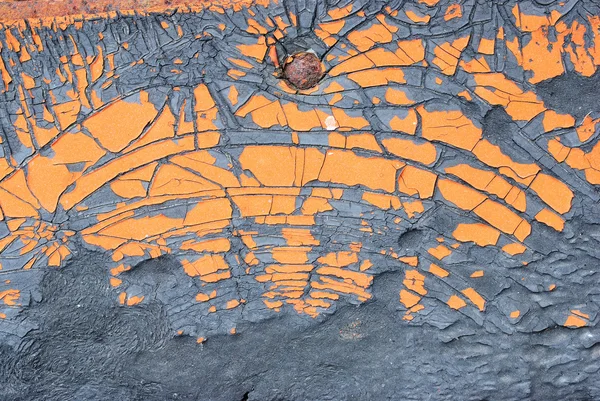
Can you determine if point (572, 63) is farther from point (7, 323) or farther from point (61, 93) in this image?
point (7, 323)

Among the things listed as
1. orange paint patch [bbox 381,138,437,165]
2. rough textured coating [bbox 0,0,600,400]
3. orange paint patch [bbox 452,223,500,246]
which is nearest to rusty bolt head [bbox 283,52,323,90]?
rough textured coating [bbox 0,0,600,400]

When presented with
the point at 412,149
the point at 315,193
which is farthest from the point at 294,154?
the point at 412,149

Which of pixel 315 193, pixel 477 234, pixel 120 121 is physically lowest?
pixel 477 234

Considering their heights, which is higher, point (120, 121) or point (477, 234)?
point (120, 121)

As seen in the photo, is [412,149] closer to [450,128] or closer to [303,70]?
[450,128]

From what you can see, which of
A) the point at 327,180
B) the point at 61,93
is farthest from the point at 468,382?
the point at 61,93

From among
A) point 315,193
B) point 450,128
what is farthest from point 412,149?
point 315,193

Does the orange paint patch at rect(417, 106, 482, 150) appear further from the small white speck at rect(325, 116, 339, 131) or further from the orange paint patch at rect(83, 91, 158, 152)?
the orange paint patch at rect(83, 91, 158, 152)
